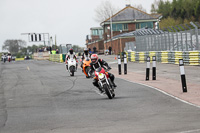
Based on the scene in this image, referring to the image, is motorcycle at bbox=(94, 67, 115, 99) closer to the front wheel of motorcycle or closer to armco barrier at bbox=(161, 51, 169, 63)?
the front wheel of motorcycle

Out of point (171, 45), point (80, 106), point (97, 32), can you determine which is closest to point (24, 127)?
point (80, 106)

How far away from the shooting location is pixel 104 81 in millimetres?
12703

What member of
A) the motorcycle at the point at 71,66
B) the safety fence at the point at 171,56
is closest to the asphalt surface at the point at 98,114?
the motorcycle at the point at 71,66

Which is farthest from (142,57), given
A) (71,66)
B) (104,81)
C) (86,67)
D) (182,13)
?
(182,13)

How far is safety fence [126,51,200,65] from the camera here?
92.6ft

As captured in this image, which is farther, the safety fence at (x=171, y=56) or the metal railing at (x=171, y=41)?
the metal railing at (x=171, y=41)

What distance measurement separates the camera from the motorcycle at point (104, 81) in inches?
498

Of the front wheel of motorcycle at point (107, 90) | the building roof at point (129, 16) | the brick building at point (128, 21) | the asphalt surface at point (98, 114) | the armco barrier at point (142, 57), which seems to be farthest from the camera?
the building roof at point (129, 16)

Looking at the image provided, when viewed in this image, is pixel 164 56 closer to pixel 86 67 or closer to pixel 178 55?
pixel 178 55

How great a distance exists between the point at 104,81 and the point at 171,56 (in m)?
20.9

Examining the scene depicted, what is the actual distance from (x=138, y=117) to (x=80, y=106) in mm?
2771

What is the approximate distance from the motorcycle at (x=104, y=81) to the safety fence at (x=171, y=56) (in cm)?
1552

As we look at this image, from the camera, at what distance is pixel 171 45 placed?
33.9 meters

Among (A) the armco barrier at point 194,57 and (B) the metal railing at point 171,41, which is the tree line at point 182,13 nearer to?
(B) the metal railing at point 171,41
